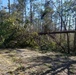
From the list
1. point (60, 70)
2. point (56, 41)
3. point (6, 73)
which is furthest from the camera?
point (56, 41)

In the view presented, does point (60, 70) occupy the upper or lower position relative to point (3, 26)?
lower

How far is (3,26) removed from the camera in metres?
11.8

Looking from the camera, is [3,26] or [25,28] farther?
[25,28]

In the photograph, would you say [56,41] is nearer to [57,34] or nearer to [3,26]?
[57,34]

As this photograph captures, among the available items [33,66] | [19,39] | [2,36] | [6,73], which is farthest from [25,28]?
[6,73]

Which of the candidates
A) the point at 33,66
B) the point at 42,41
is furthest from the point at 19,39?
the point at 33,66

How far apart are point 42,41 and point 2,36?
2.51 meters

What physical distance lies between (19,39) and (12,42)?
0.52 m

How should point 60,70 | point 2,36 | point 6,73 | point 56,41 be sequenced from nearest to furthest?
1. point 6,73
2. point 60,70
3. point 2,36
4. point 56,41

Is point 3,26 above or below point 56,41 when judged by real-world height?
above

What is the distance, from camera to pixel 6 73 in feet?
19.5

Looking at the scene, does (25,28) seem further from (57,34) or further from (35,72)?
(35,72)

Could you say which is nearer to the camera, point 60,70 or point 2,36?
point 60,70

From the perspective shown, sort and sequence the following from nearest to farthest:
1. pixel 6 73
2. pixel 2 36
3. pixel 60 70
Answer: pixel 6 73 → pixel 60 70 → pixel 2 36
